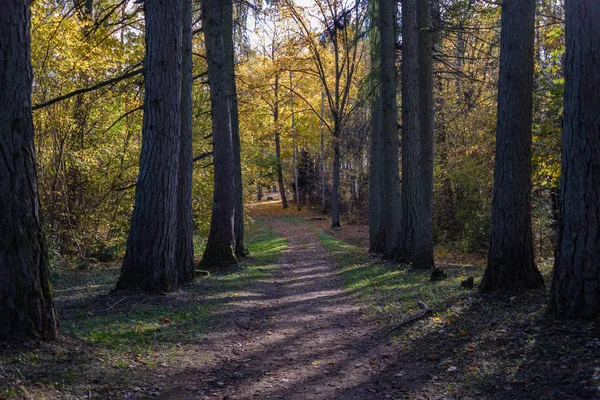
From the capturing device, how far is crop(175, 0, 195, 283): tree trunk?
35.4 ft

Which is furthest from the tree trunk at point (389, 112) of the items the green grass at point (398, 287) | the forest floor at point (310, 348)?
the forest floor at point (310, 348)

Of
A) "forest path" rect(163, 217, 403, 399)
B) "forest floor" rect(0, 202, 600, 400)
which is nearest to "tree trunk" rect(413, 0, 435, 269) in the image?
"forest floor" rect(0, 202, 600, 400)

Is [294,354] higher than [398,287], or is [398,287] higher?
[398,287]

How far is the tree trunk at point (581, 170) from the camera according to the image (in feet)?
16.6

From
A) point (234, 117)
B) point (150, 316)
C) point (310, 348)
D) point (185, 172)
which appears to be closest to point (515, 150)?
point (310, 348)

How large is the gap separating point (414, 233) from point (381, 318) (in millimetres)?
5942

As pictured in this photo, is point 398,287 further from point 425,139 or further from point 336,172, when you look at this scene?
point 336,172

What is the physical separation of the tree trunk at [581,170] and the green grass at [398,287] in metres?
2.38

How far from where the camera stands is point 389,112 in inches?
571

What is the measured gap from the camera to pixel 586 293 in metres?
5.09

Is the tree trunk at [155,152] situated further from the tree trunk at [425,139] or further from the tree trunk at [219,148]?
the tree trunk at [425,139]

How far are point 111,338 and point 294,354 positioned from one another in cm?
234

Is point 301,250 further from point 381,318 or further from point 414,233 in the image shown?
point 381,318

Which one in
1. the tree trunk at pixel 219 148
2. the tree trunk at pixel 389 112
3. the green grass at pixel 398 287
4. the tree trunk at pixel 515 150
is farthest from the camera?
the tree trunk at pixel 389 112
